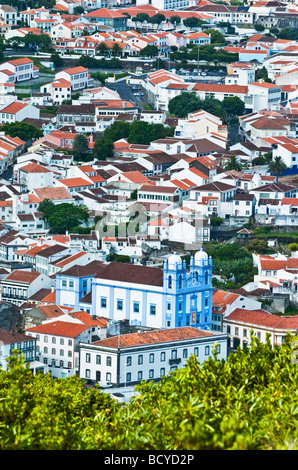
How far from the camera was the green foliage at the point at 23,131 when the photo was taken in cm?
6009

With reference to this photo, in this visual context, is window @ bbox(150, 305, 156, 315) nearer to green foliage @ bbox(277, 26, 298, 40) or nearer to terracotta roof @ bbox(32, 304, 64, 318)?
terracotta roof @ bbox(32, 304, 64, 318)

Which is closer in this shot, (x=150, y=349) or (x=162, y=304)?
(x=150, y=349)

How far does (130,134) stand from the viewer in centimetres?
5838

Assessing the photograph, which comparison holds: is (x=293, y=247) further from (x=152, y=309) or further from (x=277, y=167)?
(x=152, y=309)

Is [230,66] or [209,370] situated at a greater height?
[209,370]

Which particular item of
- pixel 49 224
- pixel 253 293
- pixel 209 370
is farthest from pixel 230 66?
pixel 209 370

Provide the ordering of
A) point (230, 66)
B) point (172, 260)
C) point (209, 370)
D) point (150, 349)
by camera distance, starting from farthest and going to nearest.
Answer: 1. point (230, 66)
2. point (172, 260)
3. point (150, 349)
4. point (209, 370)

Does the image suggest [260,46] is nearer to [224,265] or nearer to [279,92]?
[279,92]

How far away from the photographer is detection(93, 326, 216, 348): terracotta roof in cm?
3653

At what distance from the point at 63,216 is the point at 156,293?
982cm

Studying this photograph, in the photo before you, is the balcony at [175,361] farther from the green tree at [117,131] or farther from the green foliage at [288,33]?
the green foliage at [288,33]

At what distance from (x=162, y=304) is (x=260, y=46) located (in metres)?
→ 36.7

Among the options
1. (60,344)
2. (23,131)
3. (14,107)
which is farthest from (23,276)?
(14,107)

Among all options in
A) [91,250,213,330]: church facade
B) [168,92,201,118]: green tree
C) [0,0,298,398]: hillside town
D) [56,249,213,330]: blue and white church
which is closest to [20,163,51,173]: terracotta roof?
[0,0,298,398]: hillside town
